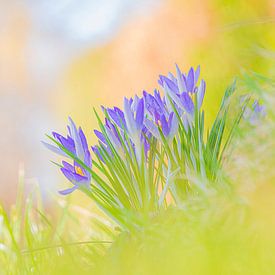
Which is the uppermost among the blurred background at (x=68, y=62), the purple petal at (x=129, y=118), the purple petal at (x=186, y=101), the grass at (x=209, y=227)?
the blurred background at (x=68, y=62)

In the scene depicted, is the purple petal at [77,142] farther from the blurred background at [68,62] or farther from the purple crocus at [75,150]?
the blurred background at [68,62]

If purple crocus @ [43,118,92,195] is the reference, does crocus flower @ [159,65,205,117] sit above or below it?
above

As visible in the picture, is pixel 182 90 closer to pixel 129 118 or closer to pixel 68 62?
pixel 129 118

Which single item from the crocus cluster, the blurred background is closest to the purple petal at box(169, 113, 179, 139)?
the crocus cluster

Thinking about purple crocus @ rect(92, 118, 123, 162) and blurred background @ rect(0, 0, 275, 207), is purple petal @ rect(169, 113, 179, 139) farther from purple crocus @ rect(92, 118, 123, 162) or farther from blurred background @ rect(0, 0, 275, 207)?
blurred background @ rect(0, 0, 275, 207)

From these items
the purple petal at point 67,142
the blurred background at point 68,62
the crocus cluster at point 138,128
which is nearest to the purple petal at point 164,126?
the crocus cluster at point 138,128

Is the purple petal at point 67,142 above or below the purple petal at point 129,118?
below

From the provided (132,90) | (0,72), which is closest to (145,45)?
(132,90)

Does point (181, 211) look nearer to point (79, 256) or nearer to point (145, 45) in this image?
point (79, 256)
